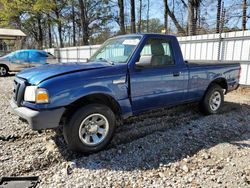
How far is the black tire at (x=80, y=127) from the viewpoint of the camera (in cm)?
334

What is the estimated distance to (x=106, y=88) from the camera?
3580mm

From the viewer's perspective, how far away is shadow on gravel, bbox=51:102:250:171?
342cm

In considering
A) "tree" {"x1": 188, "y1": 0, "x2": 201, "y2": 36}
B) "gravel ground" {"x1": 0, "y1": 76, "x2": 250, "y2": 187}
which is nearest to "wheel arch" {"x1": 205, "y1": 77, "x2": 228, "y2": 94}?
"gravel ground" {"x1": 0, "y1": 76, "x2": 250, "y2": 187}

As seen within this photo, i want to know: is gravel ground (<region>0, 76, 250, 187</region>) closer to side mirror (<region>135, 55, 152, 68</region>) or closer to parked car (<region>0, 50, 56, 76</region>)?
side mirror (<region>135, 55, 152, 68</region>)

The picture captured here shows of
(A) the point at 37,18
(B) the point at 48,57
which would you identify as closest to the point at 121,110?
(B) the point at 48,57

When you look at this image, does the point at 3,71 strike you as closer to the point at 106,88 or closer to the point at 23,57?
the point at 23,57

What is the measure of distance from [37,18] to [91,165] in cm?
3112

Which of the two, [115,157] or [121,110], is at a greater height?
[121,110]

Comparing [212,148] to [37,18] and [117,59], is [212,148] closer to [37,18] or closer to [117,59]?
[117,59]

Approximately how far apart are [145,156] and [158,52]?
2.05 m

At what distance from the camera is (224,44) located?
8.72m

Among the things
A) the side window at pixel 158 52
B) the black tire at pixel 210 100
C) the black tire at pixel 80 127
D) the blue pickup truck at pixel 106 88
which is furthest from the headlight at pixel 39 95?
the black tire at pixel 210 100

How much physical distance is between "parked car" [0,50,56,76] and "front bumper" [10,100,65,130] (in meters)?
12.1

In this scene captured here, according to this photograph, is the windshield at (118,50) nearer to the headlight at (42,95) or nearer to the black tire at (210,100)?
the headlight at (42,95)
